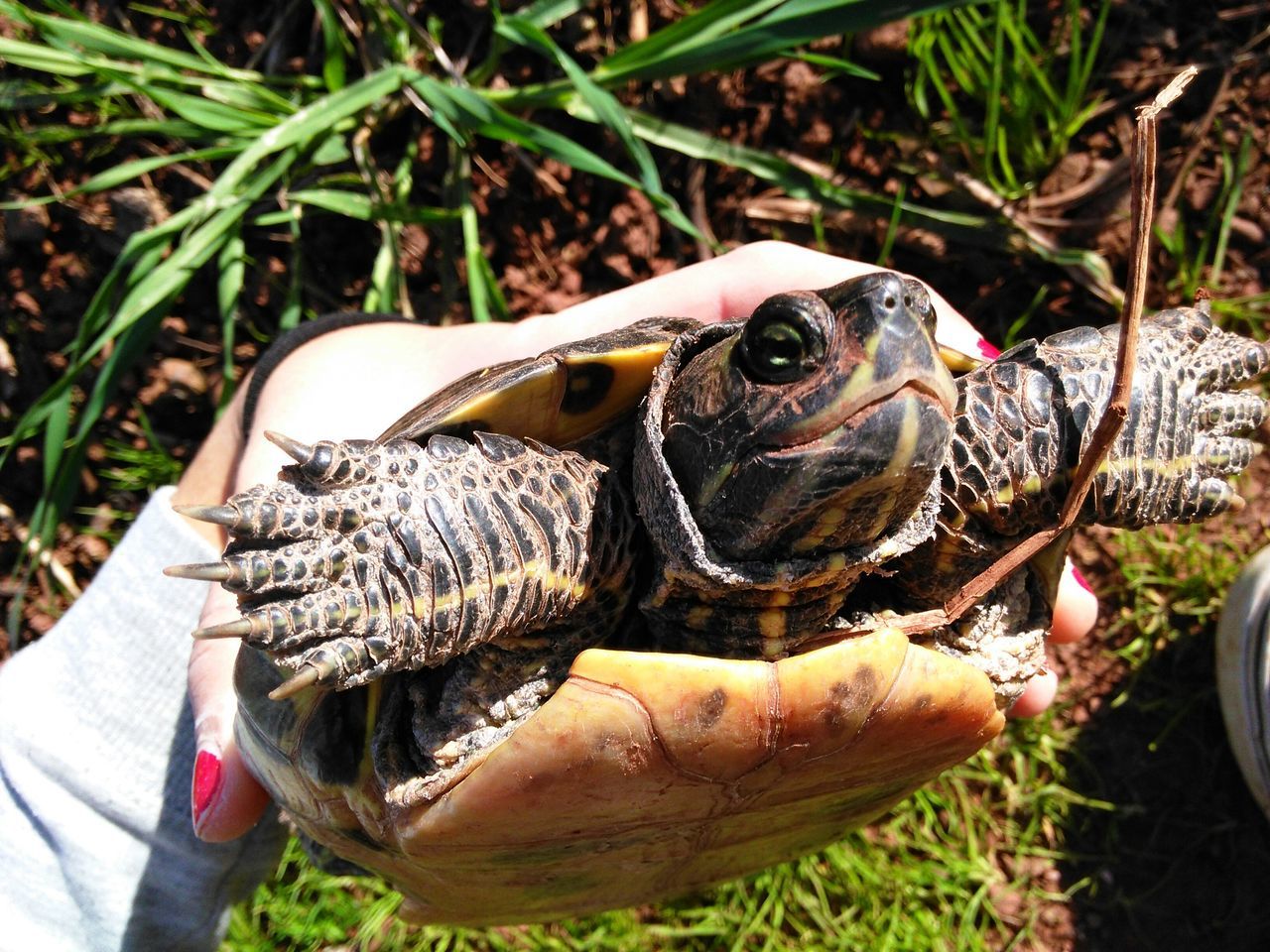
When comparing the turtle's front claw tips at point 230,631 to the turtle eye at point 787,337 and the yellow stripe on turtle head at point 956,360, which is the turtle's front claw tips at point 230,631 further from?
the yellow stripe on turtle head at point 956,360

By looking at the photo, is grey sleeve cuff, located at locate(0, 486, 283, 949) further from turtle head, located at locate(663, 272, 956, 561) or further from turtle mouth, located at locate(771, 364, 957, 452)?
turtle mouth, located at locate(771, 364, 957, 452)

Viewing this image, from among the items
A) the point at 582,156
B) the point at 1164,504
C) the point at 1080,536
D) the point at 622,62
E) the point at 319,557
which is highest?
the point at 622,62

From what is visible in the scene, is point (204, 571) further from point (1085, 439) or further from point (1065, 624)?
point (1065, 624)

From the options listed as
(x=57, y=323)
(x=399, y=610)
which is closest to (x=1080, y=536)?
(x=399, y=610)

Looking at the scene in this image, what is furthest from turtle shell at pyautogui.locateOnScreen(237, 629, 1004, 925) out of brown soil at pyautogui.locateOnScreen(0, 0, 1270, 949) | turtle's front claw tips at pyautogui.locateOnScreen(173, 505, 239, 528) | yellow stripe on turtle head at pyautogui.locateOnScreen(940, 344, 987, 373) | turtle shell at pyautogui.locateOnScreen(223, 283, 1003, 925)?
brown soil at pyautogui.locateOnScreen(0, 0, 1270, 949)

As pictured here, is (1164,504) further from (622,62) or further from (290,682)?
(622,62)

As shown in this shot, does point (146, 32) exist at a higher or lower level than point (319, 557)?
higher

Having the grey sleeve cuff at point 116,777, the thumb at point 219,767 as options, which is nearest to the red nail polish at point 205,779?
the thumb at point 219,767
